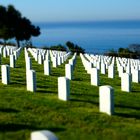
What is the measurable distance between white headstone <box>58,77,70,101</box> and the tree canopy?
129ft

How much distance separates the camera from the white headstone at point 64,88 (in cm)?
1408

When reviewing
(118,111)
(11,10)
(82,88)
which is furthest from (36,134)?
(11,10)

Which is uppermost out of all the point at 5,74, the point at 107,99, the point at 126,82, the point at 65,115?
the point at 5,74

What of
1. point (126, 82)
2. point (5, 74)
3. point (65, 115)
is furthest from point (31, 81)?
point (126, 82)

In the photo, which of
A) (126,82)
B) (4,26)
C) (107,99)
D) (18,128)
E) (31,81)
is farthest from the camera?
(4,26)

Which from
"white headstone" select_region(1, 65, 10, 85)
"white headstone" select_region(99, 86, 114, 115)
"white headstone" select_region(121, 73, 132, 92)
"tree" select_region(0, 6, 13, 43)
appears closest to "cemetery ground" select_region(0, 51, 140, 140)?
"white headstone" select_region(99, 86, 114, 115)

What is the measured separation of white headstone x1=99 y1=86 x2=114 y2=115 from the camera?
1270cm

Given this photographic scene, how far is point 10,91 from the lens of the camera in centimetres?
1547

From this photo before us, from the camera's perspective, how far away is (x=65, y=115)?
1246 centimetres

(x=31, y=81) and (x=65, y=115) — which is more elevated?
(x=31, y=81)

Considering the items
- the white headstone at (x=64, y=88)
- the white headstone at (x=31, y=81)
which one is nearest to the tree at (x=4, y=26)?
the white headstone at (x=31, y=81)

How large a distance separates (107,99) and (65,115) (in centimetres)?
111

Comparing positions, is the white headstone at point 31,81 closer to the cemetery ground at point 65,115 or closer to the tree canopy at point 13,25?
the cemetery ground at point 65,115

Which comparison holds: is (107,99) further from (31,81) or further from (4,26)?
(4,26)
